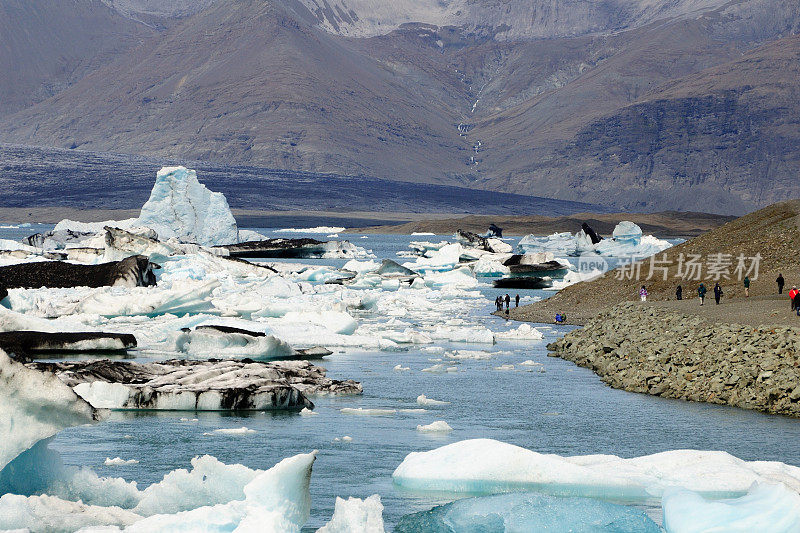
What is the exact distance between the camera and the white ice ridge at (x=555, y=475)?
1089 centimetres

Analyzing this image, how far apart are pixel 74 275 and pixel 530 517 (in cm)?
3186

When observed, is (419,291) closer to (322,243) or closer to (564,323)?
(564,323)

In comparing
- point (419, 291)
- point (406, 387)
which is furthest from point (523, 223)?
point (406, 387)

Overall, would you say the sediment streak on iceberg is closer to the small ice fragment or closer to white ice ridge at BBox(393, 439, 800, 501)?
the small ice fragment

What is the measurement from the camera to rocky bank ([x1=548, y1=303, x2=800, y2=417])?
18.3m

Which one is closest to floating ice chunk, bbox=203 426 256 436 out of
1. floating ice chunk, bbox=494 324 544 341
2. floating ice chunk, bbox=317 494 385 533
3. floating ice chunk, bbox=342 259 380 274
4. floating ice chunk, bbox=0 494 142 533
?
floating ice chunk, bbox=0 494 142 533

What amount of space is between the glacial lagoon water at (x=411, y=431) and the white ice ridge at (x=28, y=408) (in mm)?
2600

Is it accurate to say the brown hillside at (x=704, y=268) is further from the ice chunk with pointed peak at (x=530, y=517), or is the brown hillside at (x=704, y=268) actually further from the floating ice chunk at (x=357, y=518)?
the floating ice chunk at (x=357, y=518)

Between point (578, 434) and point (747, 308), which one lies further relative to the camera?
point (747, 308)

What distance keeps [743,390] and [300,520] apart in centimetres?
1274

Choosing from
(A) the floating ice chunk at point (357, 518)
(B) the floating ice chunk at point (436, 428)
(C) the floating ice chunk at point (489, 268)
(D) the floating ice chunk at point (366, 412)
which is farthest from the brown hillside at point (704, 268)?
(A) the floating ice chunk at point (357, 518)

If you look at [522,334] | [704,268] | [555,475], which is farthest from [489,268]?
[555,475]

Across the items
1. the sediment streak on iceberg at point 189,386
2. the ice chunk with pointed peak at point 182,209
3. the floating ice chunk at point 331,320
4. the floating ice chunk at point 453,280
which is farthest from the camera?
the ice chunk with pointed peak at point 182,209

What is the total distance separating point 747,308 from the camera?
24.9 m
